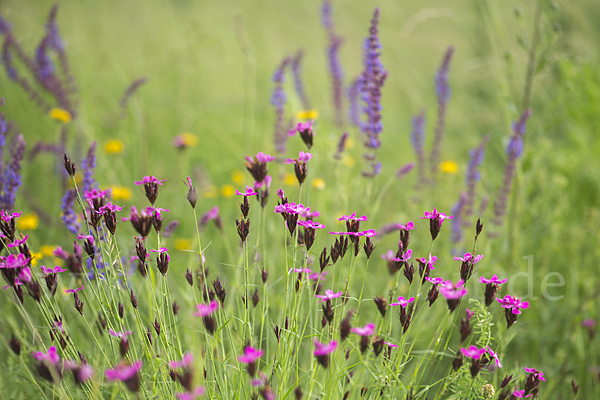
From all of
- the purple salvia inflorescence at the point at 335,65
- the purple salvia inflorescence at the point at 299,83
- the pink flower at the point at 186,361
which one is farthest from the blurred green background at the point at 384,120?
the pink flower at the point at 186,361

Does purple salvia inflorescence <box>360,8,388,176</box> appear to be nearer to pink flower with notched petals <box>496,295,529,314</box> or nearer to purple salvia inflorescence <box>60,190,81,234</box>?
pink flower with notched petals <box>496,295,529,314</box>

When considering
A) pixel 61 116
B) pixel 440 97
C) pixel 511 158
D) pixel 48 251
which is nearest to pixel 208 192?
pixel 48 251

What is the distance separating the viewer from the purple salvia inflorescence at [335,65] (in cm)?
310

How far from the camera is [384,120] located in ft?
14.6

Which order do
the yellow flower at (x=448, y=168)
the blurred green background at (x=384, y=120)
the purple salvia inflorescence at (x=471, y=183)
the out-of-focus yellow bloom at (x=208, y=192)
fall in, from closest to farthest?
the blurred green background at (x=384, y=120) < the purple salvia inflorescence at (x=471, y=183) < the out-of-focus yellow bloom at (x=208, y=192) < the yellow flower at (x=448, y=168)

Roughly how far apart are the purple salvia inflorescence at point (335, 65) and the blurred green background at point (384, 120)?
0.16m

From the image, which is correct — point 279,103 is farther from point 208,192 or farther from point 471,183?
point 471,183

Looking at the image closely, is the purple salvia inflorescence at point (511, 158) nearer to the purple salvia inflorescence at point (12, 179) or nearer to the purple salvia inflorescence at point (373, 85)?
the purple salvia inflorescence at point (373, 85)

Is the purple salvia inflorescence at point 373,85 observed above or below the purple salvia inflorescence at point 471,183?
above

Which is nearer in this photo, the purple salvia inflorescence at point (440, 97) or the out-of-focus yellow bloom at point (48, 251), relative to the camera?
the out-of-focus yellow bloom at point (48, 251)

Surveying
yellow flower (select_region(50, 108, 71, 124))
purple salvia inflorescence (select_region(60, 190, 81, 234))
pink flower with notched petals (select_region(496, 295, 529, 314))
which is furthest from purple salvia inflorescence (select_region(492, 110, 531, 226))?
yellow flower (select_region(50, 108, 71, 124))

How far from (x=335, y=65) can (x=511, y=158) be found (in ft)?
5.28

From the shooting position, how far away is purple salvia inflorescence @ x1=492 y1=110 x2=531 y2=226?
195 cm

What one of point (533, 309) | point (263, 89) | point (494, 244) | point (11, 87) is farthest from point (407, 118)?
point (11, 87)
